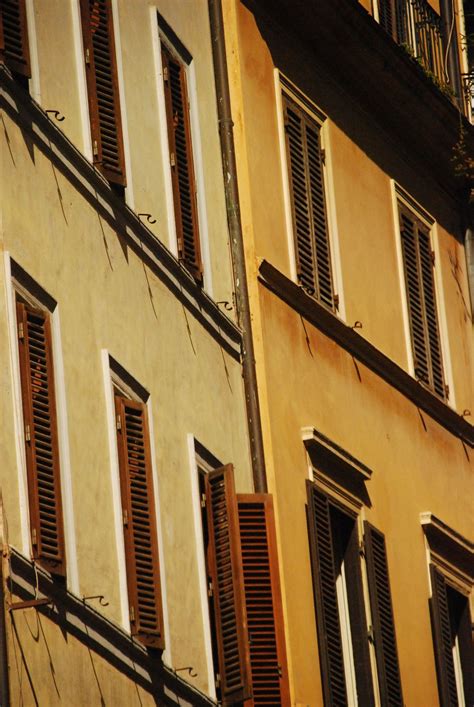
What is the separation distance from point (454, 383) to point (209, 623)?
297 inches

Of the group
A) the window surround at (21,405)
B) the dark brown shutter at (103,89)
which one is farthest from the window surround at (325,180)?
the window surround at (21,405)

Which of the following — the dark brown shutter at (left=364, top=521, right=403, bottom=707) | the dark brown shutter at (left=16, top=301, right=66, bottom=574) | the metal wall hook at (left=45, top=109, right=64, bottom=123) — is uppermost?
the metal wall hook at (left=45, top=109, right=64, bottom=123)

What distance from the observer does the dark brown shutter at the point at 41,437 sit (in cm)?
1648

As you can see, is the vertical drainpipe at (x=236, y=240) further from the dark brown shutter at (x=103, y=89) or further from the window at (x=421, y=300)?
the window at (x=421, y=300)

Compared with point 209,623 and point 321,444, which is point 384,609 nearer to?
point 321,444

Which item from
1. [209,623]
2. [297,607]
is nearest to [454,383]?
[297,607]

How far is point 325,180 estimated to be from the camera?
23.7m

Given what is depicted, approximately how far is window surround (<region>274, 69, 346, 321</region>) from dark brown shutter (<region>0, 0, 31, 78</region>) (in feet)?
16.4

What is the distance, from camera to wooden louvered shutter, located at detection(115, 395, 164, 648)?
17906mm

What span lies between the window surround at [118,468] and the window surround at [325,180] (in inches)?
150

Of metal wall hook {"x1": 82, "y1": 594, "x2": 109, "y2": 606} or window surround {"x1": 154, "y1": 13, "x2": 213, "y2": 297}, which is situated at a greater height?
window surround {"x1": 154, "y1": 13, "x2": 213, "y2": 297}

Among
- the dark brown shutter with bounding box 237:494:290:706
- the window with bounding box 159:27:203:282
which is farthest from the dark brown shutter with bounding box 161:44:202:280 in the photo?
the dark brown shutter with bounding box 237:494:290:706

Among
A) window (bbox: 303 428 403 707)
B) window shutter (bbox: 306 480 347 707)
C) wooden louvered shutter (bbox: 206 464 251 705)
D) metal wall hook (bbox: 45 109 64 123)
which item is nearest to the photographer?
metal wall hook (bbox: 45 109 64 123)

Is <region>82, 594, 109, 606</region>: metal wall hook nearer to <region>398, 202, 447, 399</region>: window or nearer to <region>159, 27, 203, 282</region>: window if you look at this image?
<region>159, 27, 203, 282</region>: window
